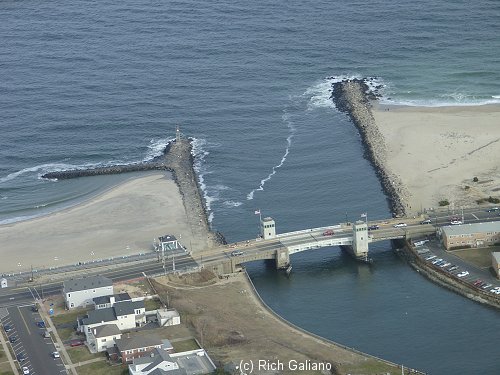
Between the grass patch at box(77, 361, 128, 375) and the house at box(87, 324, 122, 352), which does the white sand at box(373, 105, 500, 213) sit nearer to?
the house at box(87, 324, 122, 352)

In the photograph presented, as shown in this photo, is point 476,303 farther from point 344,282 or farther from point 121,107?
point 121,107

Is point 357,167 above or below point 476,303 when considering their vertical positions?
above

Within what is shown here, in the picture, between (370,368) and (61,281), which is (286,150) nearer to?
(61,281)

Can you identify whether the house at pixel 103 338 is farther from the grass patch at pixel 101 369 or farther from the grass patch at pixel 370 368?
the grass patch at pixel 370 368

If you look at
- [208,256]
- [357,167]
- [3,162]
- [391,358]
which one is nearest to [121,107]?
[3,162]

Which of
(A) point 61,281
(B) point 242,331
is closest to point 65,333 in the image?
(A) point 61,281
